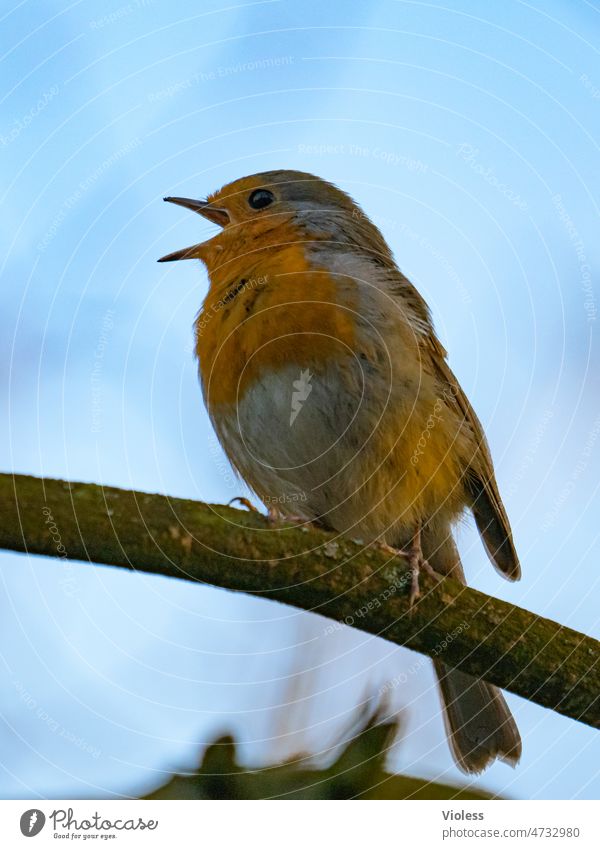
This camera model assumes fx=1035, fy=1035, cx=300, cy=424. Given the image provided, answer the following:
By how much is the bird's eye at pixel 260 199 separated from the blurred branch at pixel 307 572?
186cm

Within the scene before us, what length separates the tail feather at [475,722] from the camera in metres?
3.82

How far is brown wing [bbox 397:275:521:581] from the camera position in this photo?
3.93 meters

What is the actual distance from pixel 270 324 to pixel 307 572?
3.46 ft

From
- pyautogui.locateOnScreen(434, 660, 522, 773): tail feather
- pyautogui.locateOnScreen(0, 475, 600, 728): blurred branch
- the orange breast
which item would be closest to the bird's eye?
the orange breast

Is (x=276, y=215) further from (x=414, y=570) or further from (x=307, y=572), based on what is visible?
(x=307, y=572)

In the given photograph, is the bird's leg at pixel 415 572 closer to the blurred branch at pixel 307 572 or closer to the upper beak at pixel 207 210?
the blurred branch at pixel 307 572

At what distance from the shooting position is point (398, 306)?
155 inches
